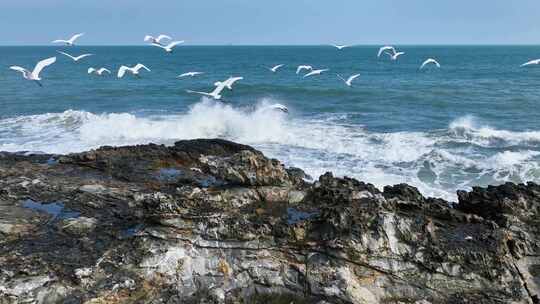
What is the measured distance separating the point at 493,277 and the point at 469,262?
41cm

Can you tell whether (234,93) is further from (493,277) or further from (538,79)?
(493,277)

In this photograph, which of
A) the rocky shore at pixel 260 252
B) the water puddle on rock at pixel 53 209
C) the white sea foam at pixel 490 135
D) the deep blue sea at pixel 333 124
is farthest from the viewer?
the white sea foam at pixel 490 135

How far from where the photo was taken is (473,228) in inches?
386

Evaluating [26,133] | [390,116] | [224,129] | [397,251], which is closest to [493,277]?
[397,251]

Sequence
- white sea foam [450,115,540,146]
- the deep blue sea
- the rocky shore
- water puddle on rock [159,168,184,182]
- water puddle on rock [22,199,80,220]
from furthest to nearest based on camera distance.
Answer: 1. white sea foam [450,115,540,146]
2. the deep blue sea
3. water puddle on rock [159,168,184,182]
4. water puddle on rock [22,199,80,220]
5. the rocky shore

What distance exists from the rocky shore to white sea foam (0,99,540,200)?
10.1 m

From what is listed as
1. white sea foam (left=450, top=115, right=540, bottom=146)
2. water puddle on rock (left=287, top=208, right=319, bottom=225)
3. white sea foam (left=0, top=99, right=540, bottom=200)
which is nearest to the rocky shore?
water puddle on rock (left=287, top=208, right=319, bottom=225)

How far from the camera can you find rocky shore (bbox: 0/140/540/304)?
27.0 ft

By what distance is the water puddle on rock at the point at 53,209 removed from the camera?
401 inches

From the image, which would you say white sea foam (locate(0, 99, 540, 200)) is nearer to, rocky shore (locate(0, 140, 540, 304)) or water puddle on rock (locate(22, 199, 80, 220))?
rocky shore (locate(0, 140, 540, 304))

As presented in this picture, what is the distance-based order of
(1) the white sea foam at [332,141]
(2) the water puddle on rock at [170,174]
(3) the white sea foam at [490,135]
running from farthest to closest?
(3) the white sea foam at [490,135] → (1) the white sea foam at [332,141] → (2) the water puddle on rock at [170,174]

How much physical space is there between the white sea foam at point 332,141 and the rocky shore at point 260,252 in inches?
398

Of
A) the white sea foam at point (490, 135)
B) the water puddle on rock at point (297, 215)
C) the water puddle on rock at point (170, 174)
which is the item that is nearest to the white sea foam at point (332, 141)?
the white sea foam at point (490, 135)

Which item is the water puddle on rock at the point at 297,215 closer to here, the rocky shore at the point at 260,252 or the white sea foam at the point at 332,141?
the rocky shore at the point at 260,252
